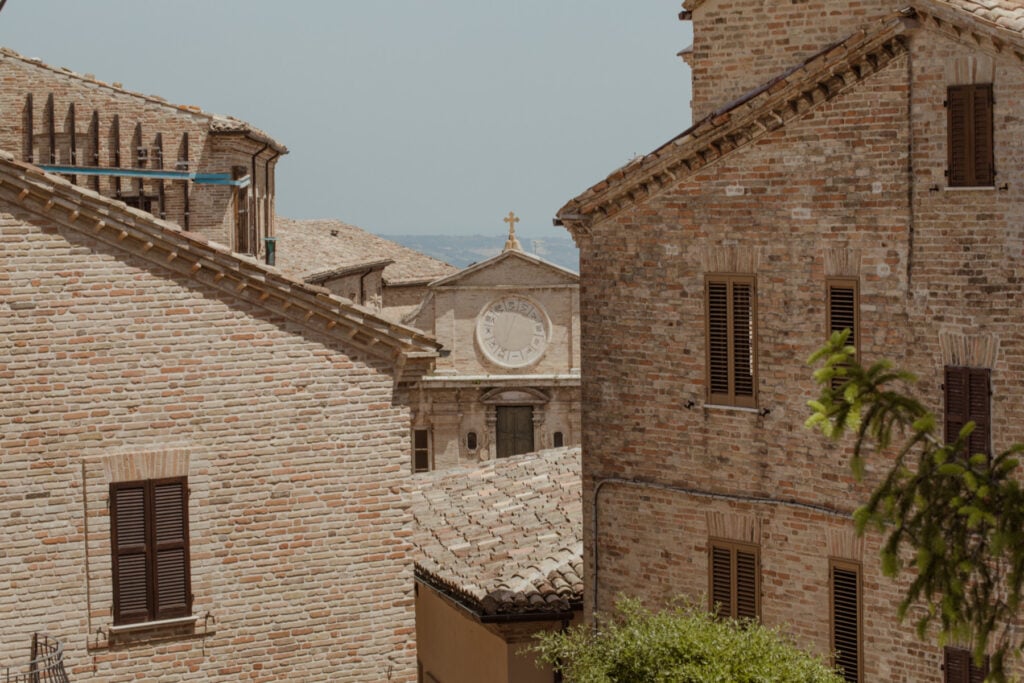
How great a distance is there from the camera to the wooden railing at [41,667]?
16281 millimetres

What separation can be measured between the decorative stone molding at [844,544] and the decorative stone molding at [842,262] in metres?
2.68

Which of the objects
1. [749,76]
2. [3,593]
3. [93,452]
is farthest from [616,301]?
[3,593]

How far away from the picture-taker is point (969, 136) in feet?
53.2

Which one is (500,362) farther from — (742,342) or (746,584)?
(742,342)

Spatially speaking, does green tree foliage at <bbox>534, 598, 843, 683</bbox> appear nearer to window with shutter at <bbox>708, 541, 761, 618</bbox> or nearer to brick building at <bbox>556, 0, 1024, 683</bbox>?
window with shutter at <bbox>708, 541, 761, 618</bbox>

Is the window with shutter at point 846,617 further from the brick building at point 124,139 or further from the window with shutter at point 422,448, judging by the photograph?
the window with shutter at point 422,448

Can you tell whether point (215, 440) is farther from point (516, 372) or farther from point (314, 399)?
point (516, 372)

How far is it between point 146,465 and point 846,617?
7530 millimetres

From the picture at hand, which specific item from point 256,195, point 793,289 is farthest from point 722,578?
point 256,195

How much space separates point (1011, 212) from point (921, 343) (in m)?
1.64

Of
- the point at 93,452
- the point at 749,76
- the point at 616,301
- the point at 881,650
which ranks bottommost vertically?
the point at 881,650

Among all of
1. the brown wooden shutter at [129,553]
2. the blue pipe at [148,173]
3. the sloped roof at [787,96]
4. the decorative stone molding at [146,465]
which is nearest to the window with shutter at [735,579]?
the sloped roof at [787,96]

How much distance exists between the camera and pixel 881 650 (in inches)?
680

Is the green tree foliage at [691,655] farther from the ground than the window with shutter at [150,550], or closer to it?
closer to it
